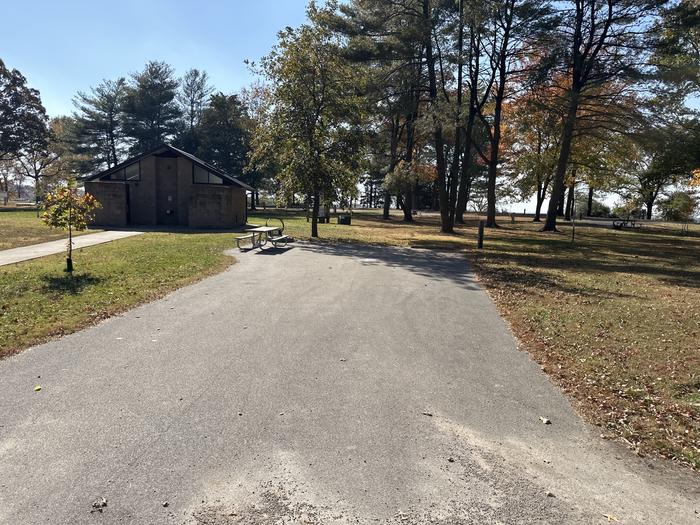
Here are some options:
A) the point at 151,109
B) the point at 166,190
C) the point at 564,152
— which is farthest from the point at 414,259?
the point at 151,109

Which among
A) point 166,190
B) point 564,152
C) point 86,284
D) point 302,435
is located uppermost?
point 564,152

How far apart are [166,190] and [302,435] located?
27.1m

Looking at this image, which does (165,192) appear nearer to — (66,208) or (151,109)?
(66,208)

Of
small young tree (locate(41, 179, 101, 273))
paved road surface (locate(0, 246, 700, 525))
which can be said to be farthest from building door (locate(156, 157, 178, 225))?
paved road surface (locate(0, 246, 700, 525))

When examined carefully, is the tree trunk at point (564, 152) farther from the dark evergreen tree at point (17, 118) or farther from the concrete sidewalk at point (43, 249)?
the dark evergreen tree at point (17, 118)

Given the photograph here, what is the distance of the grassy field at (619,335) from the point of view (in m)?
4.44

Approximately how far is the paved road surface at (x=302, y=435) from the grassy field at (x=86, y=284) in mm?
693

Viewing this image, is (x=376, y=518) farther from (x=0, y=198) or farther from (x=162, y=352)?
(x=0, y=198)

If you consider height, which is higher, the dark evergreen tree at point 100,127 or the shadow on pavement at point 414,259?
the dark evergreen tree at point 100,127

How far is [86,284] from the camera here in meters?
9.64

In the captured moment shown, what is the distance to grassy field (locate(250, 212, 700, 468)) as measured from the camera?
175 inches

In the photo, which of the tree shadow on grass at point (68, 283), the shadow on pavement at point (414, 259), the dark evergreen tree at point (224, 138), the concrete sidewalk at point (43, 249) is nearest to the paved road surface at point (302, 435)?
the tree shadow on grass at point (68, 283)

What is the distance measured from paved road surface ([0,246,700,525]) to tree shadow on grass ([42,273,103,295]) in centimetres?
272

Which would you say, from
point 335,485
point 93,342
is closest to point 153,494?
point 335,485
